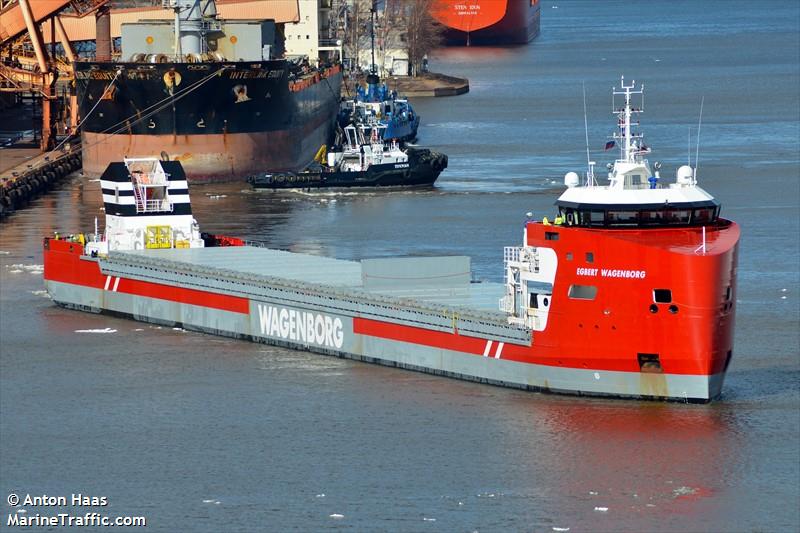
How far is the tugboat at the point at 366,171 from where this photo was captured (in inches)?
2319

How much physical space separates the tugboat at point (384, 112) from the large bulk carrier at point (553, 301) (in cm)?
3169

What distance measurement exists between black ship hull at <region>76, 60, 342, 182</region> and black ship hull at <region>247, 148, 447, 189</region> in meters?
2.68

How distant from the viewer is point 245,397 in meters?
29.3

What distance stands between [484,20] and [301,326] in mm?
129405

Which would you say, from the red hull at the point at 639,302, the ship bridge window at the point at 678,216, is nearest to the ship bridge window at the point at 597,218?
the red hull at the point at 639,302

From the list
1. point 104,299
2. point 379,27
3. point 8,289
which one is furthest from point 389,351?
point 379,27

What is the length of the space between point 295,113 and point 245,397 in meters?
38.9

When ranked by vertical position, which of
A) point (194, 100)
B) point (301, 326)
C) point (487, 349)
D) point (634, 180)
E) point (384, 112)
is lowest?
point (301, 326)

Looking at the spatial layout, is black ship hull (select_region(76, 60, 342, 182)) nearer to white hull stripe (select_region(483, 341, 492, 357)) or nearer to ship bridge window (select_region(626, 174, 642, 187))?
white hull stripe (select_region(483, 341, 492, 357))

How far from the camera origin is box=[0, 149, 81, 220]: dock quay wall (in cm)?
5497

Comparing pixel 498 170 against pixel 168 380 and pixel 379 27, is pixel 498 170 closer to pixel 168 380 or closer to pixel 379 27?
pixel 168 380

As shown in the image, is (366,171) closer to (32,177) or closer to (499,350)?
(32,177)

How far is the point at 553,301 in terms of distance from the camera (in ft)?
90.0

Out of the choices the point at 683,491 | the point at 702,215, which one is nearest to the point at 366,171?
the point at 702,215
